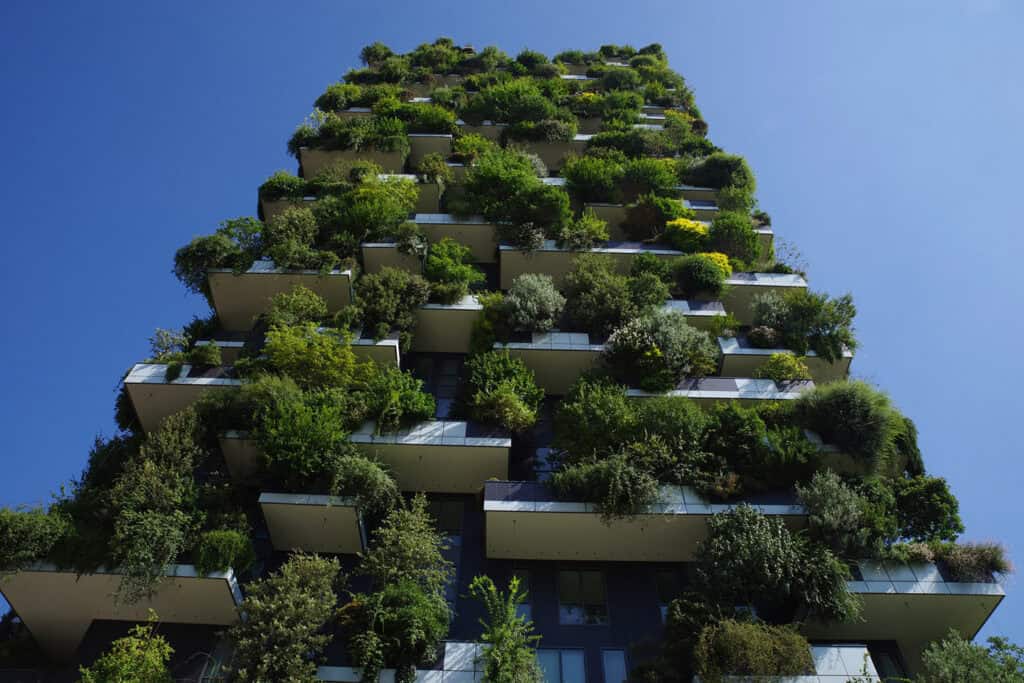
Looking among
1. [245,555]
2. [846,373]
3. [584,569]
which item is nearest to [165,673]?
[245,555]

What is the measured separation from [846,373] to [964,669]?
412 inches

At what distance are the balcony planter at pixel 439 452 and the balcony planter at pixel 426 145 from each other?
1870 cm

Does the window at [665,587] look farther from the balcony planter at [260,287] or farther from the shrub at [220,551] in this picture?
the balcony planter at [260,287]

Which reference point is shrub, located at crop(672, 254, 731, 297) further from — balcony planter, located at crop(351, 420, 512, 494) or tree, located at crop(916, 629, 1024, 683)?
tree, located at crop(916, 629, 1024, 683)

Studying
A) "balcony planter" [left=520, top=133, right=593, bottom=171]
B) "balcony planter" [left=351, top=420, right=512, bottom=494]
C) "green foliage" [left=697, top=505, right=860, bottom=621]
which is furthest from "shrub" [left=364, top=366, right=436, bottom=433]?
"balcony planter" [left=520, top=133, right=593, bottom=171]

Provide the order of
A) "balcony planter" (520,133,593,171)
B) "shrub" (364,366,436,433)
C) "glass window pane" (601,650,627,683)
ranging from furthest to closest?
"balcony planter" (520,133,593,171) → "shrub" (364,366,436,433) → "glass window pane" (601,650,627,683)

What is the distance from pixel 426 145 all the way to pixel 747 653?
2699cm

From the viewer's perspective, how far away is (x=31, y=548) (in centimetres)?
1405

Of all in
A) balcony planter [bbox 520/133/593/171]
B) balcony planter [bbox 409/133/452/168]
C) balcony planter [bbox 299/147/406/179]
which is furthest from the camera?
balcony planter [bbox 520/133/593/171]

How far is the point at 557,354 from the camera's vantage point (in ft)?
65.6

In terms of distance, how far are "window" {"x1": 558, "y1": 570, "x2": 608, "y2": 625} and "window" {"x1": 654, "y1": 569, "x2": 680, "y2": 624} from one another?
139cm

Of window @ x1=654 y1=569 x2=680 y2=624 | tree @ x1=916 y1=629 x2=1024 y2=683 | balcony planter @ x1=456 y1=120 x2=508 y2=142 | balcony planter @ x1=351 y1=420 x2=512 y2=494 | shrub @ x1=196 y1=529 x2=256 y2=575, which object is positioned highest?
balcony planter @ x1=456 y1=120 x2=508 y2=142

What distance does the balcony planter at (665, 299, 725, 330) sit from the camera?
21328mm

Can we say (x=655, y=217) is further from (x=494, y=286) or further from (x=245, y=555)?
(x=245, y=555)
